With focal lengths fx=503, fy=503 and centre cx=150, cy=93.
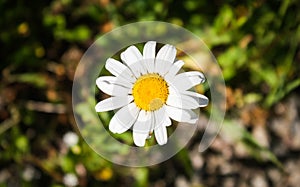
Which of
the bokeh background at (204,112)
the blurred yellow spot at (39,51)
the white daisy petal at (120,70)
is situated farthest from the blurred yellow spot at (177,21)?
the white daisy petal at (120,70)

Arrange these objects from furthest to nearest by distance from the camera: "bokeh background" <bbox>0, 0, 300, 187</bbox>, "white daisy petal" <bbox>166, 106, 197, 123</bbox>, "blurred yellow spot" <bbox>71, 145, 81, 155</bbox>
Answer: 1. "bokeh background" <bbox>0, 0, 300, 187</bbox>
2. "blurred yellow spot" <bbox>71, 145, 81, 155</bbox>
3. "white daisy petal" <bbox>166, 106, 197, 123</bbox>

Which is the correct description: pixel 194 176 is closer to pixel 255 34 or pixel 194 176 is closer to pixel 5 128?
pixel 255 34

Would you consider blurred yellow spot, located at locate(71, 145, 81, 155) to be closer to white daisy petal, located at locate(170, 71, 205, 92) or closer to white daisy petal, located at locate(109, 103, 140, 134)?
white daisy petal, located at locate(109, 103, 140, 134)

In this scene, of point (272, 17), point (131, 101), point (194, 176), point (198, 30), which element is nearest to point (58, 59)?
point (198, 30)

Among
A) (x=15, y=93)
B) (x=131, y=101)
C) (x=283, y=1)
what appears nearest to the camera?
(x=131, y=101)

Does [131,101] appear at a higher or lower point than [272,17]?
lower

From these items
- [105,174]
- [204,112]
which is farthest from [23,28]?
[204,112]

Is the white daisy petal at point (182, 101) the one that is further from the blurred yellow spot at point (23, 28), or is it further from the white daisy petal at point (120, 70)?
the blurred yellow spot at point (23, 28)

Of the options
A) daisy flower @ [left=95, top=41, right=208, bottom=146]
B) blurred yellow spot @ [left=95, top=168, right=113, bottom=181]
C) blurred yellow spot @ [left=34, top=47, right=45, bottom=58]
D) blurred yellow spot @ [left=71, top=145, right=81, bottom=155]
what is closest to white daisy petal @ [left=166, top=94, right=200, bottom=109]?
daisy flower @ [left=95, top=41, right=208, bottom=146]
